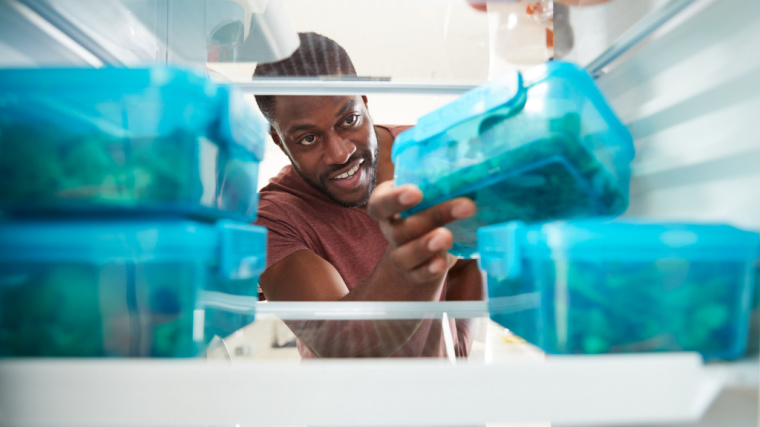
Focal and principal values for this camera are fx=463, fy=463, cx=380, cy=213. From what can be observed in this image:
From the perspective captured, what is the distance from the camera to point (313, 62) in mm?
1032

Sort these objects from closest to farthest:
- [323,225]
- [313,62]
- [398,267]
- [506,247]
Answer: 1. [506,247]
2. [398,267]
3. [313,62]
4. [323,225]

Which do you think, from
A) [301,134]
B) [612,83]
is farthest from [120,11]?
[612,83]

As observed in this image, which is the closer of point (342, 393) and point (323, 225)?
point (342, 393)

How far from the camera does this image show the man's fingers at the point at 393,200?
62 centimetres

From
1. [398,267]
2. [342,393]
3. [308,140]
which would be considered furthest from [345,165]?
[342,393]

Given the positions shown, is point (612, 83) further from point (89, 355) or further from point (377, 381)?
point (89, 355)

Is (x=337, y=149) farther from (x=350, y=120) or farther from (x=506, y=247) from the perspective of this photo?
(x=506, y=247)

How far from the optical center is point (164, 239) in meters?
0.48

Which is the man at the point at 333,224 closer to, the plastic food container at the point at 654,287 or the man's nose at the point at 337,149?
the man's nose at the point at 337,149

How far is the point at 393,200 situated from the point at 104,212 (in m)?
0.34

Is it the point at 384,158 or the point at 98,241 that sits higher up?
the point at 384,158

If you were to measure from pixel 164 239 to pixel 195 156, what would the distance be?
97mm

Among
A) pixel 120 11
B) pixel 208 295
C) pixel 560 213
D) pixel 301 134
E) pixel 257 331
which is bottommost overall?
pixel 257 331

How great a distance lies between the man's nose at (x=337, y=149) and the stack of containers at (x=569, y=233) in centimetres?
49
